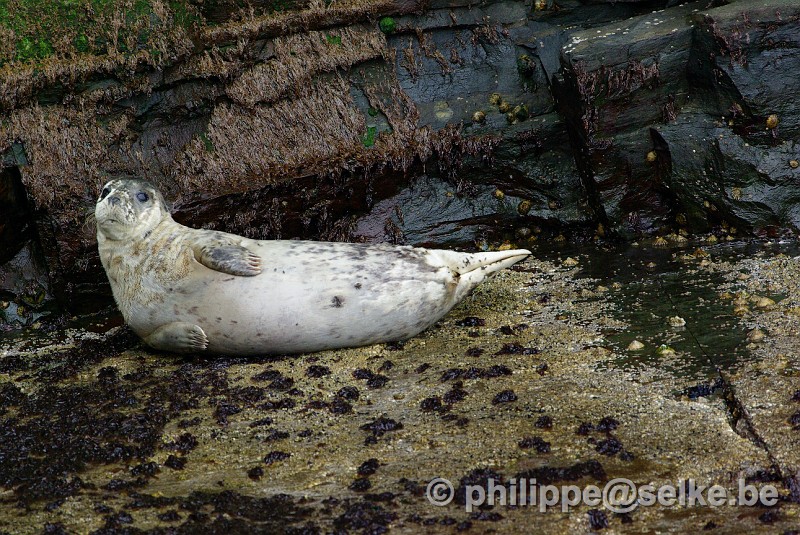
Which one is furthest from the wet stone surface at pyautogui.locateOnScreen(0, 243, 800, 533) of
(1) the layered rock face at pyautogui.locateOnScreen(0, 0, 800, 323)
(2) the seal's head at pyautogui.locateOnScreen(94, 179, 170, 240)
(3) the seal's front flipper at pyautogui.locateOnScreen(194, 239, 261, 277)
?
(1) the layered rock face at pyautogui.locateOnScreen(0, 0, 800, 323)

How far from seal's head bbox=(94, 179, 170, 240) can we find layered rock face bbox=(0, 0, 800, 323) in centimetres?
55

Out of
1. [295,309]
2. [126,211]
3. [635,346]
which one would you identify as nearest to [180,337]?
[295,309]

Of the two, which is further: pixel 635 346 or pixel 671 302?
pixel 671 302

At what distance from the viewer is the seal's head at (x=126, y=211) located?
5094mm

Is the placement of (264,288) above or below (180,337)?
above

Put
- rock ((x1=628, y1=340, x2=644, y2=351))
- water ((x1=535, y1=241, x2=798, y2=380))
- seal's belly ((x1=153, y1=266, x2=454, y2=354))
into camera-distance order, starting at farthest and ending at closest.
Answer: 1. seal's belly ((x1=153, y1=266, x2=454, y2=354))
2. rock ((x1=628, y1=340, x2=644, y2=351))
3. water ((x1=535, y1=241, x2=798, y2=380))

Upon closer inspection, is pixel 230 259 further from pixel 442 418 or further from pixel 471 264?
pixel 442 418

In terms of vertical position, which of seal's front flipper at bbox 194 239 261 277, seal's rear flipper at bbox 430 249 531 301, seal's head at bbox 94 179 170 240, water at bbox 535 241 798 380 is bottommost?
water at bbox 535 241 798 380

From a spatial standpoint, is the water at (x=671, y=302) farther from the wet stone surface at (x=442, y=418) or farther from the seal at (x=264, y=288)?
the seal at (x=264, y=288)

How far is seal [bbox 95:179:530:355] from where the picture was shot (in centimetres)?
470

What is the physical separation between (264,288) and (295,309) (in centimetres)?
20

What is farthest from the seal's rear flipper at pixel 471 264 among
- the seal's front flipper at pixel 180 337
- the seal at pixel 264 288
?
the seal's front flipper at pixel 180 337

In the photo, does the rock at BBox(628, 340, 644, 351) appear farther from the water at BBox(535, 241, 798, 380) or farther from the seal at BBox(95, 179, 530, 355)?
the seal at BBox(95, 179, 530, 355)

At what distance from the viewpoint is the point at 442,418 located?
3.88m
